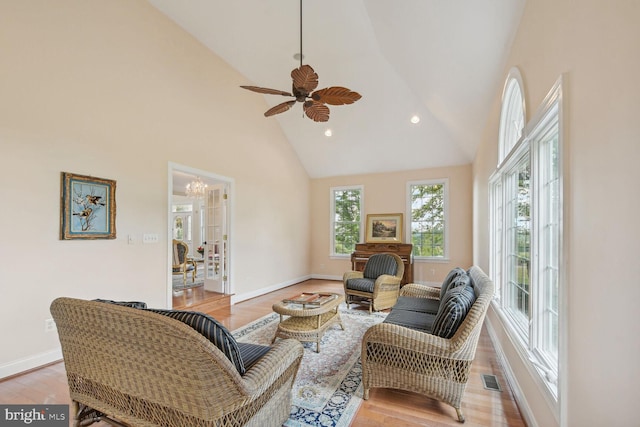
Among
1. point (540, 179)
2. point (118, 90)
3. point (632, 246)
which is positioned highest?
point (118, 90)

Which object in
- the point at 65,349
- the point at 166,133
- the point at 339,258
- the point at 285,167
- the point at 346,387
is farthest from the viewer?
the point at 339,258

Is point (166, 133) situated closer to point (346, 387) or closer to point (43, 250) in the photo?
point (43, 250)

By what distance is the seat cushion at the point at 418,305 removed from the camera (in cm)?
311

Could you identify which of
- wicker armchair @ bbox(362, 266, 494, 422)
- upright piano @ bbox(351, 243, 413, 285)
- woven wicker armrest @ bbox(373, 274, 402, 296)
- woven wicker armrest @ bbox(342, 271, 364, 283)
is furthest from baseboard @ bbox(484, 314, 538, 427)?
upright piano @ bbox(351, 243, 413, 285)

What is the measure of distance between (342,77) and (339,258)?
13.8 ft

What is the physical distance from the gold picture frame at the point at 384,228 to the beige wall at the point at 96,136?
10.4 ft

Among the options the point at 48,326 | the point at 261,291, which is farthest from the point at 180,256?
the point at 48,326

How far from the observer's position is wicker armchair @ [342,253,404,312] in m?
4.41

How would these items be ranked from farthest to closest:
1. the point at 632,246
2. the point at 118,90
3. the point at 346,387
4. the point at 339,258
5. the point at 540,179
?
the point at 339,258
the point at 118,90
the point at 346,387
the point at 540,179
the point at 632,246

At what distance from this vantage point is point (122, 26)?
3428mm

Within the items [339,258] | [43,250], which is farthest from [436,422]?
[339,258]

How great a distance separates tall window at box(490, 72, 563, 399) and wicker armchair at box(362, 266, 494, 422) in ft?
1.06

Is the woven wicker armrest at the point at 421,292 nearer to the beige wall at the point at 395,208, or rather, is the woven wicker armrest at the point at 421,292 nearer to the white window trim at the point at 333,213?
the beige wall at the point at 395,208

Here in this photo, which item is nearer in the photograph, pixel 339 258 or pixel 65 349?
pixel 65 349
